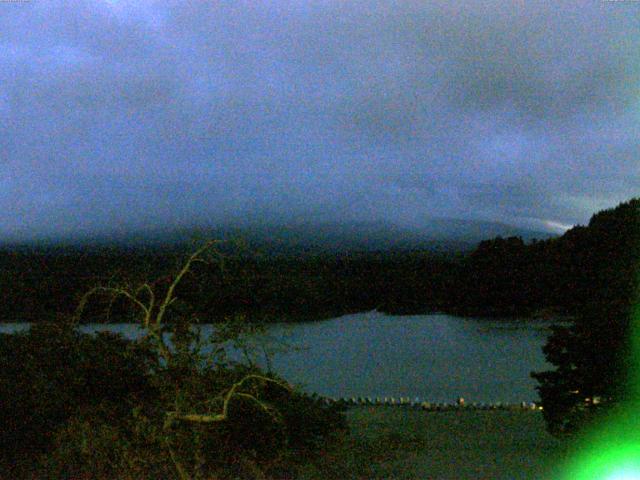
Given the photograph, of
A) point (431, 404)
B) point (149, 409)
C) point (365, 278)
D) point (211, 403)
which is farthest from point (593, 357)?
point (365, 278)

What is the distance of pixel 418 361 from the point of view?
13.6m

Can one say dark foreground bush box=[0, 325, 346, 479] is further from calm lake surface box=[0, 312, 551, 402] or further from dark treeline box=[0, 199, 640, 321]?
calm lake surface box=[0, 312, 551, 402]

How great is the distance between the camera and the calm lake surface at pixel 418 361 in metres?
12.4

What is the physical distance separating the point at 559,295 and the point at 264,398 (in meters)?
7.96

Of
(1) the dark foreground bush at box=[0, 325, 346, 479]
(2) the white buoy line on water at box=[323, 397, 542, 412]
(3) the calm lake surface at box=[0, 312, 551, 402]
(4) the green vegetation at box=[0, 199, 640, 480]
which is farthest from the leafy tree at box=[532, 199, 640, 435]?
(3) the calm lake surface at box=[0, 312, 551, 402]

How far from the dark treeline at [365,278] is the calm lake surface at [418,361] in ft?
2.18

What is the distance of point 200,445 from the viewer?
274 inches

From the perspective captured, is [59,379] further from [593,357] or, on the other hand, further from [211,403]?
[593,357]

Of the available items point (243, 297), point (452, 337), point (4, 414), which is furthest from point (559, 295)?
point (4, 414)

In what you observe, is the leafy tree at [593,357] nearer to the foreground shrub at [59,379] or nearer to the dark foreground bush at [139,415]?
the dark foreground bush at [139,415]

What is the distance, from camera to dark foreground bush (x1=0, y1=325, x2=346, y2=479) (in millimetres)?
7070

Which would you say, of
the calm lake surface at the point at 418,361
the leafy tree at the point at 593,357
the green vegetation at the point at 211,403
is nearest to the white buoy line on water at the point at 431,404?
the calm lake surface at the point at 418,361

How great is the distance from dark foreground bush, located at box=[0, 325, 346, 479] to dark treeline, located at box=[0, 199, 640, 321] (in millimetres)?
919

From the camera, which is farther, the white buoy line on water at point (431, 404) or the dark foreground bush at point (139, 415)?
the white buoy line on water at point (431, 404)
